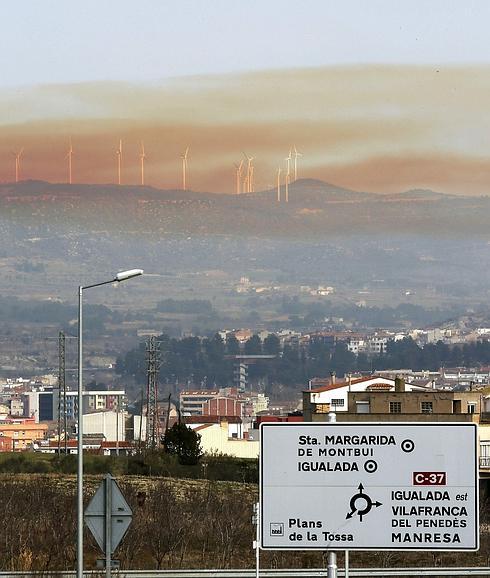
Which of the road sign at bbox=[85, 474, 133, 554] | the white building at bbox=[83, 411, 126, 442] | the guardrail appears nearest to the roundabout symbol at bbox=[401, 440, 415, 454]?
the road sign at bbox=[85, 474, 133, 554]

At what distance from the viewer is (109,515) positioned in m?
18.6

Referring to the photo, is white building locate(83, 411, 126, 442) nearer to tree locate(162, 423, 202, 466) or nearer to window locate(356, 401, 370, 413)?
tree locate(162, 423, 202, 466)

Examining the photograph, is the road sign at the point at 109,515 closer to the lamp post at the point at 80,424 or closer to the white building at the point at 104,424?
the lamp post at the point at 80,424

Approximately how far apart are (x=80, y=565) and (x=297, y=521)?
12.1m

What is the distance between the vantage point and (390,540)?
39.9 feet

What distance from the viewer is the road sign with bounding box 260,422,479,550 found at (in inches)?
476

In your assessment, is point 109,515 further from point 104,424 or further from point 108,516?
point 104,424

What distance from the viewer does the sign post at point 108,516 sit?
18625 millimetres

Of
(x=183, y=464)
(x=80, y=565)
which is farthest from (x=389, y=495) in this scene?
(x=183, y=464)

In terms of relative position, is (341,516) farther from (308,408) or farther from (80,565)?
(308,408)

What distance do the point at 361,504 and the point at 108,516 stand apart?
7.09 m

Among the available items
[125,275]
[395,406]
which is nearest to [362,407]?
[395,406]

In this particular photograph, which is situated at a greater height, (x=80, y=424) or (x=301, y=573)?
(x=80, y=424)

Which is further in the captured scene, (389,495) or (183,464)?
(183,464)
